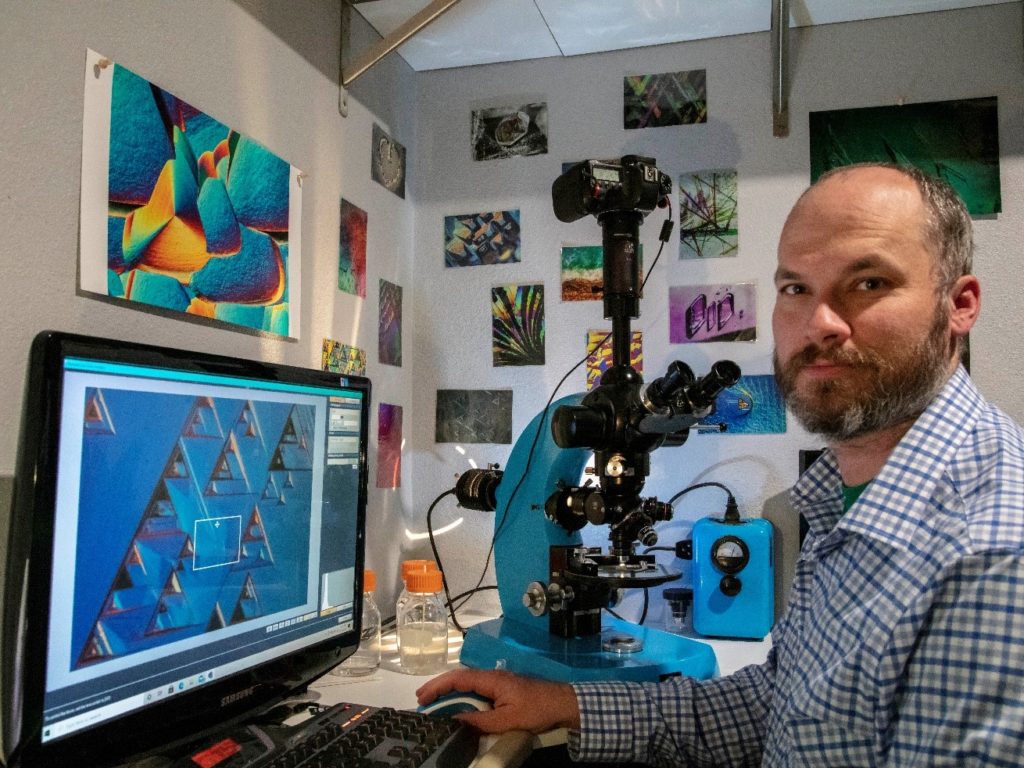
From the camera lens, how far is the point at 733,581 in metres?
1.55

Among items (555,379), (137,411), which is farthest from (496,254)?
(137,411)

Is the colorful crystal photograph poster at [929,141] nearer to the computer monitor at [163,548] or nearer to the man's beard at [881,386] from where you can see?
the man's beard at [881,386]

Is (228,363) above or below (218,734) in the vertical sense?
above

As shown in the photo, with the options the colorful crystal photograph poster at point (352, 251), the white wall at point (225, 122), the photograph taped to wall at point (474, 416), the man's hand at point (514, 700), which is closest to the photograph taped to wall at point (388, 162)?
the white wall at point (225, 122)

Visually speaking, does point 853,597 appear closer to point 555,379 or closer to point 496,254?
point 555,379

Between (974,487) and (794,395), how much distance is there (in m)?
0.27

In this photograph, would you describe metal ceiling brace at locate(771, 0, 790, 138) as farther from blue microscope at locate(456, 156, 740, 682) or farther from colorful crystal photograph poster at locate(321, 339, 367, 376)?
colorful crystal photograph poster at locate(321, 339, 367, 376)

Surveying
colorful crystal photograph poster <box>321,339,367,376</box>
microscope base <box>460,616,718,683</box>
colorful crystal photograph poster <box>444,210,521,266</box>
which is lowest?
microscope base <box>460,616,718,683</box>

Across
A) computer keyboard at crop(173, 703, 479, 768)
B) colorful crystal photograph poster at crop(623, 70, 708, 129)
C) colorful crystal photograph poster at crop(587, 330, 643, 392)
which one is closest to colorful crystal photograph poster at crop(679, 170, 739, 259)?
colorful crystal photograph poster at crop(623, 70, 708, 129)

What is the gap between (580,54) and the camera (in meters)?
1.84

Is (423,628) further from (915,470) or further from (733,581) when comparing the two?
(915,470)

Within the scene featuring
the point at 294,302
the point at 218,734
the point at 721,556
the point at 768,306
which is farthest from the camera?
the point at 768,306

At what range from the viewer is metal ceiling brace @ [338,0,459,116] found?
4.84 ft

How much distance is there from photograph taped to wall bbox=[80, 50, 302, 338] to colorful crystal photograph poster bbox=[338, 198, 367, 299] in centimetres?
18
